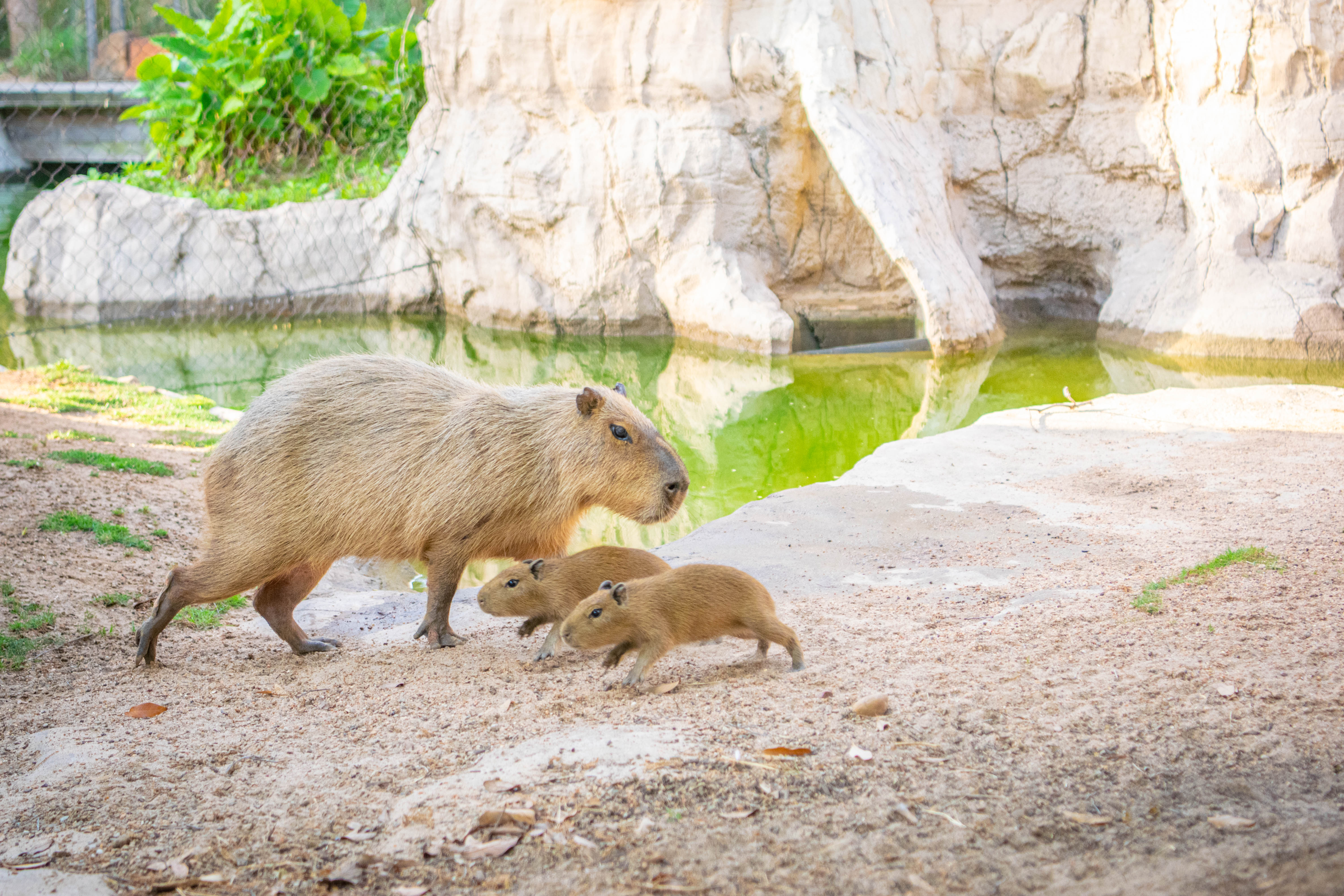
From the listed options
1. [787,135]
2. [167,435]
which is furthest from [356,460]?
[787,135]

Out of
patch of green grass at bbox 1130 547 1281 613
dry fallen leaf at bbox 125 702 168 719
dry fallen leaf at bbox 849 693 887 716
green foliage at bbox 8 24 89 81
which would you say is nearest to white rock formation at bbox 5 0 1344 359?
patch of green grass at bbox 1130 547 1281 613

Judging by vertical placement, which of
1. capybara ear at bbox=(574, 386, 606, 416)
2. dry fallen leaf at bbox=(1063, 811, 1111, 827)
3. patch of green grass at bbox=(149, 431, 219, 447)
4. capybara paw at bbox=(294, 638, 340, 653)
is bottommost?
patch of green grass at bbox=(149, 431, 219, 447)

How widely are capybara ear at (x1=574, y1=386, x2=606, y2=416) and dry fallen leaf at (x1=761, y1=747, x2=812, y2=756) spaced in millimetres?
1789

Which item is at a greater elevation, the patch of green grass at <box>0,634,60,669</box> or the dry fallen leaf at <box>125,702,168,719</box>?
the dry fallen leaf at <box>125,702,168,719</box>

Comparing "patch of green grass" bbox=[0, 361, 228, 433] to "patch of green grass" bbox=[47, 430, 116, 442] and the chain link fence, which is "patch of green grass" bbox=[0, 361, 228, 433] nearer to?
"patch of green grass" bbox=[47, 430, 116, 442]

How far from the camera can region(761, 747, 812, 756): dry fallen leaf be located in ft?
8.70

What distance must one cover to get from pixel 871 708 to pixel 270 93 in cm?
1544

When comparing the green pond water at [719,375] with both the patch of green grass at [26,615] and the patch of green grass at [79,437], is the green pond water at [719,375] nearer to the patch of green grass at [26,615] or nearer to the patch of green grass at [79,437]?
the patch of green grass at [79,437]

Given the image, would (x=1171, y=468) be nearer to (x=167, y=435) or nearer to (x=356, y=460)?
(x=356, y=460)

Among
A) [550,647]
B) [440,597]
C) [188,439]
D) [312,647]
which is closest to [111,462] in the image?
[188,439]

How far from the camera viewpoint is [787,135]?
41.5ft

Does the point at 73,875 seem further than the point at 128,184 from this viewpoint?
No

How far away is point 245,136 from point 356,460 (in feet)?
44.8

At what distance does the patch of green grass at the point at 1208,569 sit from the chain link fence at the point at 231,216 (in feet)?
28.6
